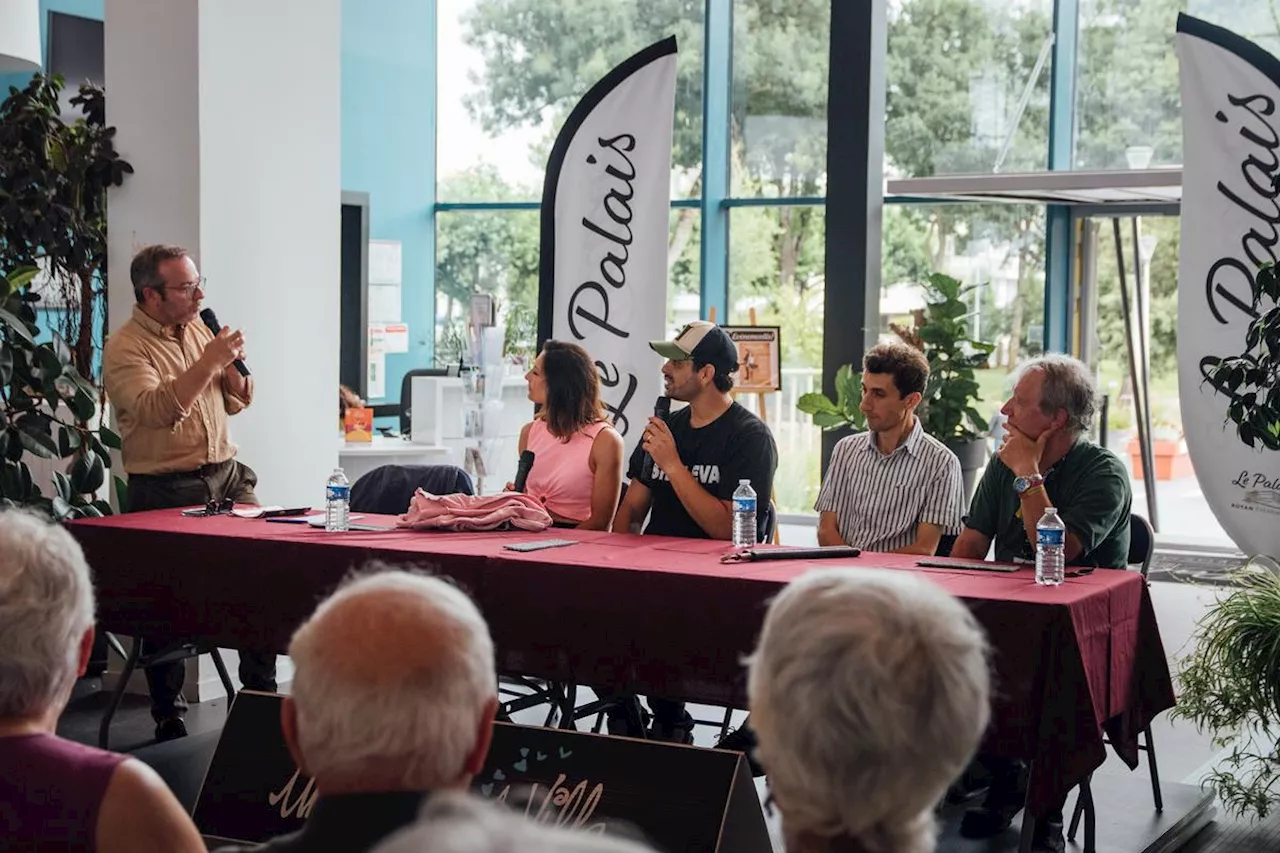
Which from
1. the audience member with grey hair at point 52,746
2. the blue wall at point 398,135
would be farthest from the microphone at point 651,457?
the blue wall at point 398,135

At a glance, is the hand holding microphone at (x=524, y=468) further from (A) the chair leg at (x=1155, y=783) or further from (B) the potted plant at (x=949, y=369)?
(B) the potted plant at (x=949, y=369)

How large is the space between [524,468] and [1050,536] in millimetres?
1976

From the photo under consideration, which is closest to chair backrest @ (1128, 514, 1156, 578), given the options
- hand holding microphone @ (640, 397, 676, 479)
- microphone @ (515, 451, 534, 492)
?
hand holding microphone @ (640, 397, 676, 479)

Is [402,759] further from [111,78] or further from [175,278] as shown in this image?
[111,78]

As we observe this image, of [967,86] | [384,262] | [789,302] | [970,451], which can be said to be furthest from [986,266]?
[384,262]

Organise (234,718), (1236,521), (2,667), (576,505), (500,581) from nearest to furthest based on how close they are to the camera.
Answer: (2,667) < (234,718) < (500,581) < (576,505) < (1236,521)

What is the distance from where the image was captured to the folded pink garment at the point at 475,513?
453 centimetres

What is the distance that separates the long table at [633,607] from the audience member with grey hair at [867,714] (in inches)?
76.7

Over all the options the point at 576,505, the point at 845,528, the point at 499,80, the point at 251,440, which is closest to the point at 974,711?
the point at 845,528

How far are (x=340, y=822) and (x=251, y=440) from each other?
14.5 feet

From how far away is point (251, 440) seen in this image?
18.8 feet

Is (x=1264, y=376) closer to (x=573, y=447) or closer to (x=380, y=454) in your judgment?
(x=573, y=447)

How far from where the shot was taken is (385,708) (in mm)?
1505

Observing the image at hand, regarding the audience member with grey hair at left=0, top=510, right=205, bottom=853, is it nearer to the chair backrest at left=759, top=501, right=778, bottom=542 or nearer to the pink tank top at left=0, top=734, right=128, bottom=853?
the pink tank top at left=0, top=734, right=128, bottom=853
